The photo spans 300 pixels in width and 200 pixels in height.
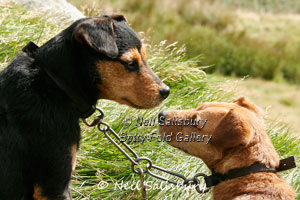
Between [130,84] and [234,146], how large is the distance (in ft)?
3.44

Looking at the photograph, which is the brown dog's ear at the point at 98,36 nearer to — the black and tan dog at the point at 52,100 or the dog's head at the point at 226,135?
the black and tan dog at the point at 52,100

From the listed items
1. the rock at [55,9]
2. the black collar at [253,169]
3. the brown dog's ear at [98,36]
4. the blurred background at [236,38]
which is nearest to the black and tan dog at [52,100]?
the brown dog's ear at [98,36]

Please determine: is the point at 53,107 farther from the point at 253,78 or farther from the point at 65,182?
the point at 253,78

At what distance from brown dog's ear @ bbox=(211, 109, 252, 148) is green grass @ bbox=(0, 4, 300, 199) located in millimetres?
1038

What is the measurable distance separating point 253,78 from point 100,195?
8.11m

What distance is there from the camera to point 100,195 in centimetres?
396

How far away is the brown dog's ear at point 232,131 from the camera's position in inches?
122

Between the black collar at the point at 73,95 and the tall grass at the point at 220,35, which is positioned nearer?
the black collar at the point at 73,95

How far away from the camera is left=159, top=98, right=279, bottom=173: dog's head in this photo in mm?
3143

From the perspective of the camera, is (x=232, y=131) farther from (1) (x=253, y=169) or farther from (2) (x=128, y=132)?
(2) (x=128, y=132)

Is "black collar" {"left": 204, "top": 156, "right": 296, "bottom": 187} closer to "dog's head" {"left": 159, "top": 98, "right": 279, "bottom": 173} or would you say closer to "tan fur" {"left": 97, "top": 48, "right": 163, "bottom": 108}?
"dog's head" {"left": 159, "top": 98, "right": 279, "bottom": 173}

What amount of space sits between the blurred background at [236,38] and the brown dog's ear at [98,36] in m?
5.13

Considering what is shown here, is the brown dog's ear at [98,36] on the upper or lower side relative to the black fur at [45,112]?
upper

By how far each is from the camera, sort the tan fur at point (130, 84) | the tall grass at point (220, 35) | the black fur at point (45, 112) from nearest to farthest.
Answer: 1. the black fur at point (45, 112)
2. the tan fur at point (130, 84)
3. the tall grass at point (220, 35)
